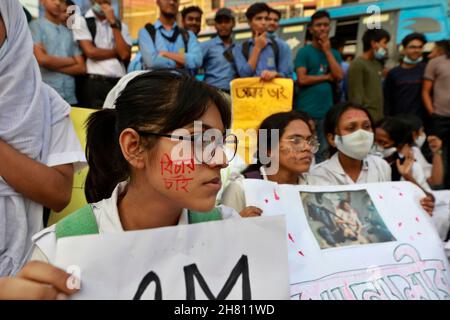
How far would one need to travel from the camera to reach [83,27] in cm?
313

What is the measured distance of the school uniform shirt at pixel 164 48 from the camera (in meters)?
3.18

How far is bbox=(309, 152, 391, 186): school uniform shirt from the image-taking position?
7.96 feet

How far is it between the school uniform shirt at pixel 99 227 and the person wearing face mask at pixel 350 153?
1457mm

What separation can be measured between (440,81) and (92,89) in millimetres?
3311

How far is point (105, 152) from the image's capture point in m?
1.28

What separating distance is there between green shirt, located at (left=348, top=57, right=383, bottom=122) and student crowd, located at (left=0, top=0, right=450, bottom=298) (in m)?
0.01

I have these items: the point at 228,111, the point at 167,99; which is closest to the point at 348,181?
the point at 228,111

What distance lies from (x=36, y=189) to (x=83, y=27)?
6.81ft

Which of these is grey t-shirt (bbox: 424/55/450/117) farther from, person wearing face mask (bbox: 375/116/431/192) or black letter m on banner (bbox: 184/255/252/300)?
black letter m on banner (bbox: 184/255/252/300)

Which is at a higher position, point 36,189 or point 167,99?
point 167,99

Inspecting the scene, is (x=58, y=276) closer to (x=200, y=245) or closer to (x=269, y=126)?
(x=200, y=245)

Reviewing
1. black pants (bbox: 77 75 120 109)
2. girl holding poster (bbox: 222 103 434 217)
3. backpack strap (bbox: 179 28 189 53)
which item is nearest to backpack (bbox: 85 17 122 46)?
black pants (bbox: 77 75 120 109)

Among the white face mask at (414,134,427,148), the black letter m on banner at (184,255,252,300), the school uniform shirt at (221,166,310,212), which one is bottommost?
the white face mask at (414,134,427,148)

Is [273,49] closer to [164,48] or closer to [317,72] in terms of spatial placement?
[317,72]
